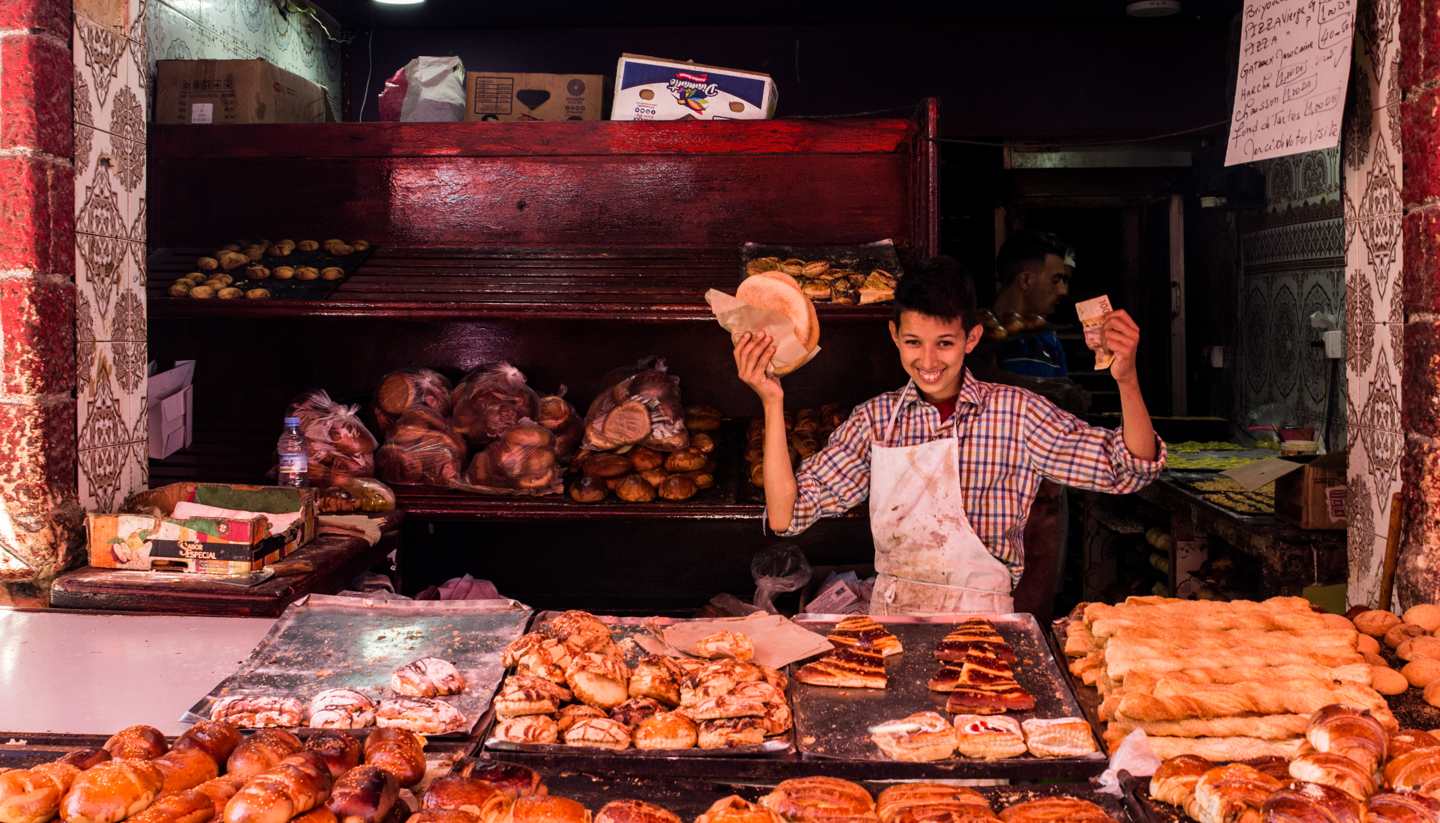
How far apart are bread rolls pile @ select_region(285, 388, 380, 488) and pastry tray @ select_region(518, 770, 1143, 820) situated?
2.49 m

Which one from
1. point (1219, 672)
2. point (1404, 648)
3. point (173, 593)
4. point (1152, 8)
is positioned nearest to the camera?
point (1219, 672)

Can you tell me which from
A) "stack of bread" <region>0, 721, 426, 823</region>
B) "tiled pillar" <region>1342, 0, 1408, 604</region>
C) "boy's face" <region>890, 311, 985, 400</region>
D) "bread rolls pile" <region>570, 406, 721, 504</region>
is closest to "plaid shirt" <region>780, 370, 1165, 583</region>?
"boy's face" <region>890, 311, 985, 400</region>

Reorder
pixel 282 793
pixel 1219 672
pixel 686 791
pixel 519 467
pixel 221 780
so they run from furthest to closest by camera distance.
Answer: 1. pixel 519 467
2. pixel 1219 672
3. pixel 686 791
4. pixel 221 780
5. pixel 282 793

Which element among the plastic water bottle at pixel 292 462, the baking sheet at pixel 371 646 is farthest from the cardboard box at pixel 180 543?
the plastic water bottle at pixel 292 462

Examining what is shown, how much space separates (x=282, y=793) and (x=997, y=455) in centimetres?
213

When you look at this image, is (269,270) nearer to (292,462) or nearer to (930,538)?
(292,462)

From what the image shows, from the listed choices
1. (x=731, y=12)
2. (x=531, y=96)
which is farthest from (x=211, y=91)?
(x=731, y=12)

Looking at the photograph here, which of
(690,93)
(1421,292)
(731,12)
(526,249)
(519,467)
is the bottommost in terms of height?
(519,467)

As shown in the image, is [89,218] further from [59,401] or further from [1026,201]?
[1026,201]

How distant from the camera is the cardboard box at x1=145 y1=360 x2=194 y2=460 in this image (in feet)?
12.5

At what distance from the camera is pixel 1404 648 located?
7.30ft

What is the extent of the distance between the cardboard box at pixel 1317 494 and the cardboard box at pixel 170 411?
12.3ft

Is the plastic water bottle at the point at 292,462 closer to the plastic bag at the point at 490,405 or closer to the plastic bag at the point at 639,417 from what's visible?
the plastic bag at the point at 490,405

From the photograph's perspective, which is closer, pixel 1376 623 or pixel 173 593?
pixel 1376 623
